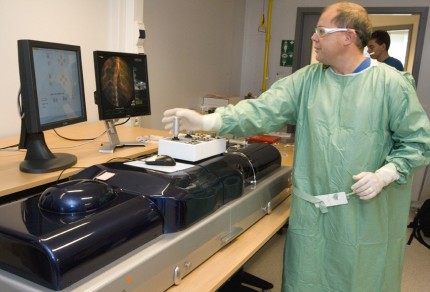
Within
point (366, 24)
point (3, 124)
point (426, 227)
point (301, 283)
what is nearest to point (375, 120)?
point (366, 24)

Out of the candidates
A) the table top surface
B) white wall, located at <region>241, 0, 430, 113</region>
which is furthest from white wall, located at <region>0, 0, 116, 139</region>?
white wall, located at <region>241, 0, 430, 113</region>

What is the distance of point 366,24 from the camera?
1315mm

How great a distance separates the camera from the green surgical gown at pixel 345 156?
4.21 ft

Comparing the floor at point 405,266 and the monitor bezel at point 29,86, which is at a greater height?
the monitor bezel at point 29,86

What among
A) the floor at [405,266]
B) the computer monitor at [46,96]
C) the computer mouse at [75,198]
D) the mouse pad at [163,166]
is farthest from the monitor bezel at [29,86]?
the floor at [405,266]

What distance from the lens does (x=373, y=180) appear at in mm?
1229

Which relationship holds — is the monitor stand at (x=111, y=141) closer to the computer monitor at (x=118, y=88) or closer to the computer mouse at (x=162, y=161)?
the computer monitor at (x=118, y=88)

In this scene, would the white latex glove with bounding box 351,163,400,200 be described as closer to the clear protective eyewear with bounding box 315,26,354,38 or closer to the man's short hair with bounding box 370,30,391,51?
the clear protective eyewear with bounding box 315,26,354,38

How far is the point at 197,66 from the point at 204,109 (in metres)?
0.43

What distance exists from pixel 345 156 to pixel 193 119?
0.54 metres

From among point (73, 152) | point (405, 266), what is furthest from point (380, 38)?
point (73, 152)

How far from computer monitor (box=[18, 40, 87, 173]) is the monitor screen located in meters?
0.09

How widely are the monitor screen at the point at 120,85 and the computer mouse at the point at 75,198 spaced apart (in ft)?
2.60

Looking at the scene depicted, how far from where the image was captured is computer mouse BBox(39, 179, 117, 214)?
0.87 meters
